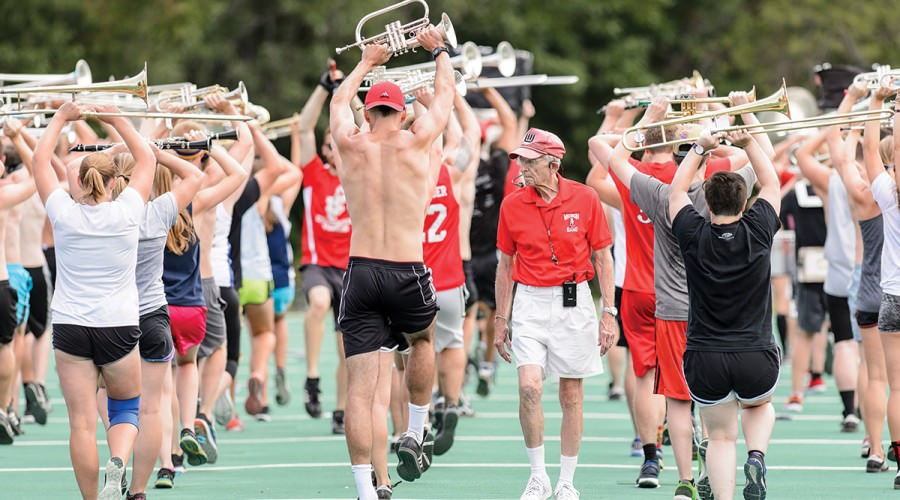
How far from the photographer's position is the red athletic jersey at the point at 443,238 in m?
11.2

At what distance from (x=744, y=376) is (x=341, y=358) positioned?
5.16 m

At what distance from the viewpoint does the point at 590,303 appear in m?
9.45

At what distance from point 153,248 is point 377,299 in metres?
1.35

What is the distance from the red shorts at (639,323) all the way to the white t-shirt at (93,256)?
347 centimetres

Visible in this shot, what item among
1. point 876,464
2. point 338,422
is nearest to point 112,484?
point 338,422

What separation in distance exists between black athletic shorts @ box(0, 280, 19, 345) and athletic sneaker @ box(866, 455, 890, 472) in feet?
19.6

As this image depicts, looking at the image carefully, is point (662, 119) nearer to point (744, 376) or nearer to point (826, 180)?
point (744, 376)

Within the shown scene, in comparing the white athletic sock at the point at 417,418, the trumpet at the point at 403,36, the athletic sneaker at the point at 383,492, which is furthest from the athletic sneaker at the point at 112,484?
the trumpet at the point at 403,36

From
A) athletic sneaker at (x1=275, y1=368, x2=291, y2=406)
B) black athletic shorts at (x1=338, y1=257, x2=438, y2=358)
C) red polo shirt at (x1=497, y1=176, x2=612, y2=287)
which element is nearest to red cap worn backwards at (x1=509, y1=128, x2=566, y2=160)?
red polo shirt at (x1=497, y1=176, x2=612, y2=287)

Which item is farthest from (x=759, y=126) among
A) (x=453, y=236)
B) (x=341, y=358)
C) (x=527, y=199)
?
(x=341, y=358)

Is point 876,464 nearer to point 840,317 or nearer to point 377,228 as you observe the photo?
point 840,317

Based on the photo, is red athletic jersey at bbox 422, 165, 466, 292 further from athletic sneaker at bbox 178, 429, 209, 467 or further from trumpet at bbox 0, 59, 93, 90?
trumpet at bbox 0, 59, 93, 90

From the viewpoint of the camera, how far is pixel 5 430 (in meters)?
12.1

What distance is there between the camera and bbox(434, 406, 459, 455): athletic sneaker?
1127 cm
